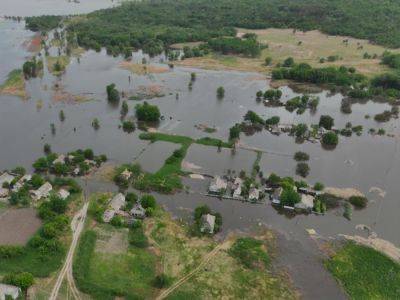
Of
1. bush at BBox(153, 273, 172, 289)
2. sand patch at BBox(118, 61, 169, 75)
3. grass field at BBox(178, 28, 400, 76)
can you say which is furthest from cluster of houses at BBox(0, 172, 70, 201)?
grass field at BBox(178, 28, 400, 76)

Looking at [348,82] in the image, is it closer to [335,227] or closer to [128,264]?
[335,227]

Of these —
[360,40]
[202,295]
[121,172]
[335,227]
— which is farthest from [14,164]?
[360,40]

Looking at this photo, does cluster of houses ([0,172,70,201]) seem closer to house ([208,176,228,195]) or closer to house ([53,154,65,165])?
house ([53,154,65,165])

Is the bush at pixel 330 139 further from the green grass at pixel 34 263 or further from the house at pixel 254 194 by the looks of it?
the green grass at pixel 34 263

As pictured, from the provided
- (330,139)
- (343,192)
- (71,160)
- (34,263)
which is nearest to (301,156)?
(330,139)

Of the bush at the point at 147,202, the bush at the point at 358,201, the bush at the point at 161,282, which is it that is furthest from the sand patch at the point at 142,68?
the bush at the point at 161,282

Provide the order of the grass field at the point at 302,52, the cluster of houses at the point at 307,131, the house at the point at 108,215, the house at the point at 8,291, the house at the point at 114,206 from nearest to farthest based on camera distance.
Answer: the house at the point at 8,291
the house at the point at 108,215
the house at the point at 114,206
the cluster of houses at the point at 307,131
the grass field at the point at 302,52
